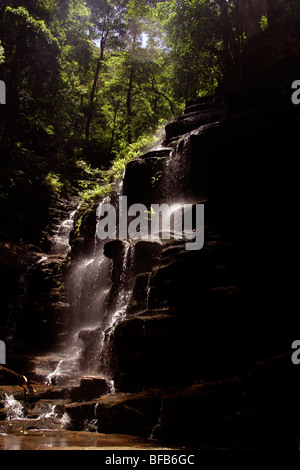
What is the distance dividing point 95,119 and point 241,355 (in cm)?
2840

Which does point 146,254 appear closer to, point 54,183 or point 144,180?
point 144,180

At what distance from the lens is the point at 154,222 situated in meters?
11.9

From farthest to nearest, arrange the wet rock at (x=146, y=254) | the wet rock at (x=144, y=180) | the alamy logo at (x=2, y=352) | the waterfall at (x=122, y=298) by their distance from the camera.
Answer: the wet rock at (x=144, y=180) < the alamy logo at (x=2, y=352) < the wet rock at (x=146, y=254) < the waterfall at (x=122, y=298)

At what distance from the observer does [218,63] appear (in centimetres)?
1770

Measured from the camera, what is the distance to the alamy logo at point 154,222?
8039mm

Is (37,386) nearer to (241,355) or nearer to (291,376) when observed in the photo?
(241,355)

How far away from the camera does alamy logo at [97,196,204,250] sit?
26.4 ft

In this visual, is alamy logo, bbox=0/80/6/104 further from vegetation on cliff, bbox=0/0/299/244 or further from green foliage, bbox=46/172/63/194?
green foliage, bbox=46/172/63/194

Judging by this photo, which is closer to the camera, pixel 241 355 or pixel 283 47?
pixel 241 355

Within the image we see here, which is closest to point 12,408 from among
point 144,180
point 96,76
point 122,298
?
point 122,298

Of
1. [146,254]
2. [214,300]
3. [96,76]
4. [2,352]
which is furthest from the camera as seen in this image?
[96,76]

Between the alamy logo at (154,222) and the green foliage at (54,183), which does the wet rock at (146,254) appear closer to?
the alamy logo at (154,222)

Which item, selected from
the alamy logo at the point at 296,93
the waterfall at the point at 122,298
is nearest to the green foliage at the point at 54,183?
the waterfall at the point at 122,298

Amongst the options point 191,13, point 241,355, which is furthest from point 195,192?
point 191,13
